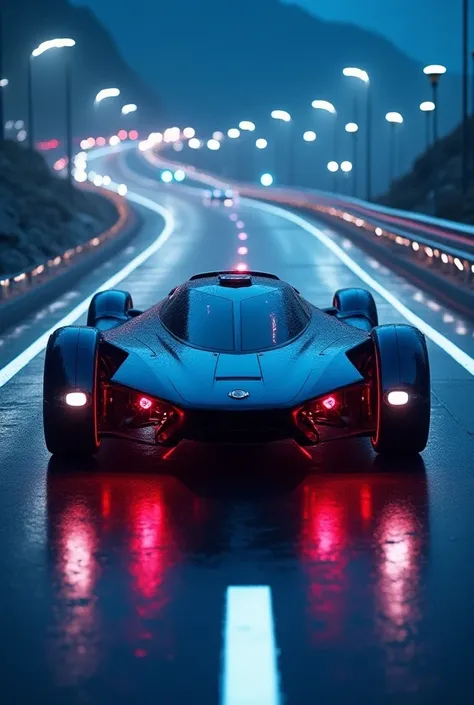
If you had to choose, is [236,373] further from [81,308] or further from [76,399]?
[81,308]

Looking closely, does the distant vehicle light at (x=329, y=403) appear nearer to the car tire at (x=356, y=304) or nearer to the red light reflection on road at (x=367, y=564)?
the red light reflection on road at (x=367, y=564)

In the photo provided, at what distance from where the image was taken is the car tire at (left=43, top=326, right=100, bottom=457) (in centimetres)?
1047

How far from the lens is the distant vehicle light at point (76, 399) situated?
34.2ft

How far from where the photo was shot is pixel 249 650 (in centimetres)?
633

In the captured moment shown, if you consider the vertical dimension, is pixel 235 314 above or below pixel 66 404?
above

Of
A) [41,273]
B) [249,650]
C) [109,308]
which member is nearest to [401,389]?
[249,650]

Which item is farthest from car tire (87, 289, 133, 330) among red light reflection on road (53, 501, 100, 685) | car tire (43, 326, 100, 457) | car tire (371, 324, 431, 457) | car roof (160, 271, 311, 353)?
red light reflection on road (53, 501, 100, 685)

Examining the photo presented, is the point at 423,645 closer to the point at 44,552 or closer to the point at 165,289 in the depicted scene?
the point at 44,552

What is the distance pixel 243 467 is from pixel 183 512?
1.53 m

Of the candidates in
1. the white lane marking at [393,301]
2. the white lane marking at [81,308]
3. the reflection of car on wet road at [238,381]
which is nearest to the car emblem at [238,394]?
the reflection of car on wet road at [238,381]

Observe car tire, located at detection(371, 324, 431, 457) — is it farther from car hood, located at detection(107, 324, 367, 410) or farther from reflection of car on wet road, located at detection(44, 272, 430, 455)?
car hood, located at detection(107, 324, 367, 410)

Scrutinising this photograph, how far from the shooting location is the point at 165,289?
101ft

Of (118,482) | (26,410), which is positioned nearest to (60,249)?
(26,410)

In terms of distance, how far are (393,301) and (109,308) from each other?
1417cm
